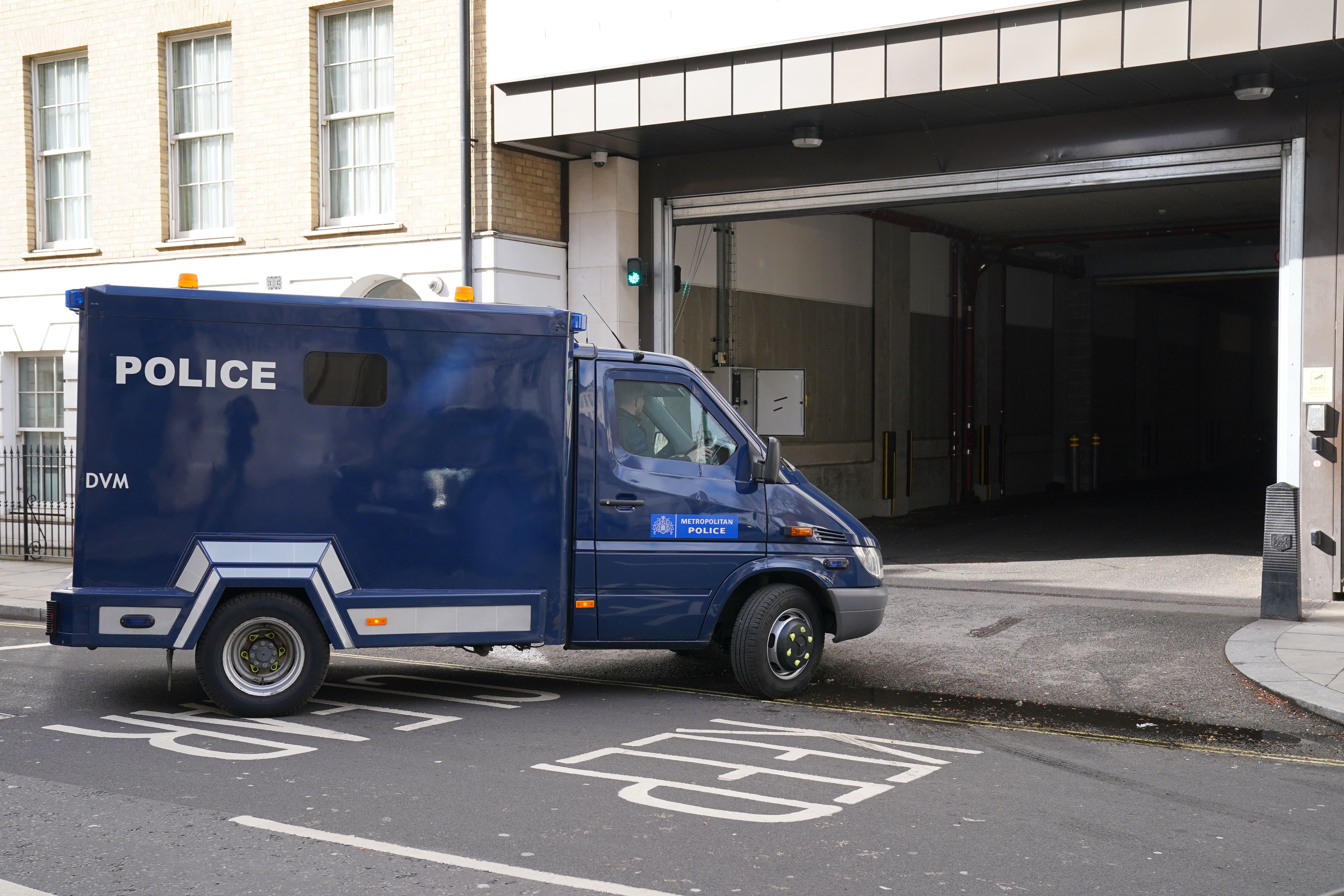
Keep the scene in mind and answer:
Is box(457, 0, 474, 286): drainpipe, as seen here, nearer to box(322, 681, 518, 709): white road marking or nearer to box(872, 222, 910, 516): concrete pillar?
box(322, 681, 518, 709): white road marking

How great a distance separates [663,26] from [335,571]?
797cm

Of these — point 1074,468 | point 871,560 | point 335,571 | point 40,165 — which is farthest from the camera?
point 1074,468

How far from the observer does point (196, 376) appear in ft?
25.4

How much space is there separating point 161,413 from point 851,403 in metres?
15.7

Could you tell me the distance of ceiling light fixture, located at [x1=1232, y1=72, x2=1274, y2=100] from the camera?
1187 centimetres

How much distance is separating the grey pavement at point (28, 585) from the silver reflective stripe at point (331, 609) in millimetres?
3837

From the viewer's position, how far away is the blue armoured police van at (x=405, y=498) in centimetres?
771

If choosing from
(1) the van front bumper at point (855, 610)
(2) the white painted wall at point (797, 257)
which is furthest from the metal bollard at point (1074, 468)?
(1) the van front bumper at point (855, 610)

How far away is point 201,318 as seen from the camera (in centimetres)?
773

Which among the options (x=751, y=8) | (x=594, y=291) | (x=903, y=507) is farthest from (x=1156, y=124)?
(x=903, y=507)

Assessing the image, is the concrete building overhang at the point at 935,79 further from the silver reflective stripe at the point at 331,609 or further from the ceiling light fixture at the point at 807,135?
the silver reflective stripe at the point at 331,609

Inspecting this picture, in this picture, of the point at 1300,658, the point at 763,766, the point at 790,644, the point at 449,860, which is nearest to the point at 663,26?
the point at 790,644

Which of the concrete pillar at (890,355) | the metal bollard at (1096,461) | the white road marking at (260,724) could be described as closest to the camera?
the white road marking at (260,724)

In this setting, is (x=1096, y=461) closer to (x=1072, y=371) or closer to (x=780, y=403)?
(x=1072, y=371)
